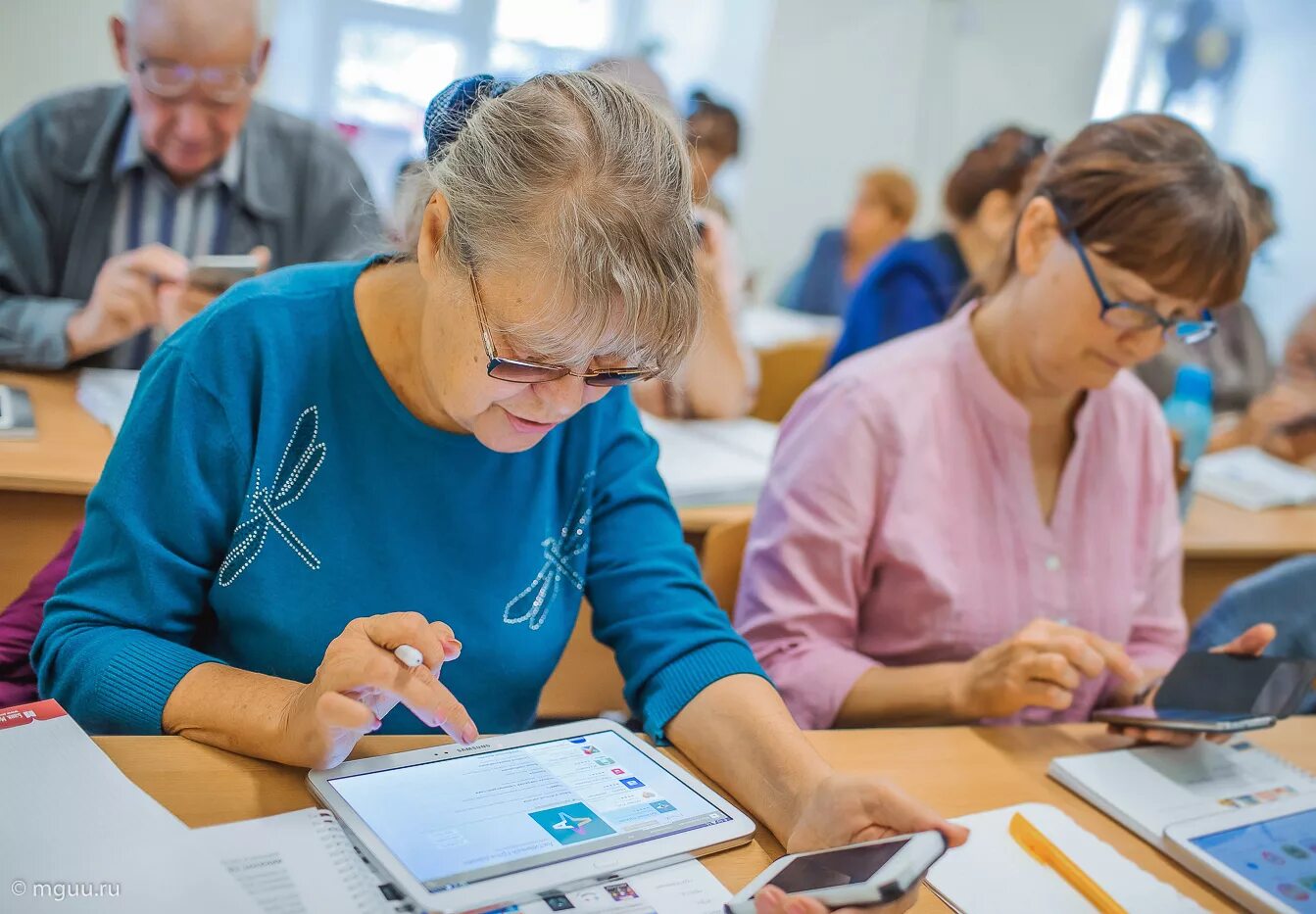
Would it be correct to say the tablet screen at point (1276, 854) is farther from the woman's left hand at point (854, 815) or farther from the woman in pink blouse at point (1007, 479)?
the woman's left hand at point (854, 815)

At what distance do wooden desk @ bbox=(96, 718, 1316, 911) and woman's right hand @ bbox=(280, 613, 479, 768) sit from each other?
0.08 m

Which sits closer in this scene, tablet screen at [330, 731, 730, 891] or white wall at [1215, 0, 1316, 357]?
tablet screen at [330, 731, 730, 891]

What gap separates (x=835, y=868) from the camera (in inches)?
34.5

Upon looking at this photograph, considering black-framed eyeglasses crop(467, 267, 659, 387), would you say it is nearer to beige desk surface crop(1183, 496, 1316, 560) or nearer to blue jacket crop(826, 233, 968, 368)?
beige desk surface crop(1183, 496, 1316, 560)

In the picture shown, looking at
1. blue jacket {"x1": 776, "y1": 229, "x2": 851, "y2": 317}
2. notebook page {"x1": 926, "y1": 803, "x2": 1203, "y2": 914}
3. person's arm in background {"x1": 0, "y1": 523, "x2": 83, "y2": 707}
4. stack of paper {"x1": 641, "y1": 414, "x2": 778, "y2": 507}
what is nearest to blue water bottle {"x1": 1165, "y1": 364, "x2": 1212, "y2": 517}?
stack of paper {"x1": 641, "y1": 414, "x2": 778, "y2": 507}

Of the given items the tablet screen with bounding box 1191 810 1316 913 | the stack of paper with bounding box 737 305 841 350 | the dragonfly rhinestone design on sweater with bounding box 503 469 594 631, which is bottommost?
the stack of paper with bounding box 737 305 841 350

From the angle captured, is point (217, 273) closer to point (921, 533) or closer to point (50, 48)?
point (921, 533)

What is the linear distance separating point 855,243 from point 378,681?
443 cm

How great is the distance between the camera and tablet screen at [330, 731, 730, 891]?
2.84 feet

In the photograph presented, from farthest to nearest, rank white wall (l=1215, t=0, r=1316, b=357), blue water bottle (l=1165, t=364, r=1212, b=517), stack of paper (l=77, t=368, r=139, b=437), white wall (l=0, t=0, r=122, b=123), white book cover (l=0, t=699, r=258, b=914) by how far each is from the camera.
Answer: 1. white wall (l=1215, t=0, r=1316, b=357)
2. white wall (l=0, t=0, r=122, b=123)
3. blue water bottle (l=1165, t=364, r=1212, b=517)
4. stack of paper (l=77, t=368, r=139, b=437)
5. white book cover (l=0, t=699, r=258, b=914)

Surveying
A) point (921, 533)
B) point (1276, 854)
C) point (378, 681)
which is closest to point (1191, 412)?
point (921, 533)

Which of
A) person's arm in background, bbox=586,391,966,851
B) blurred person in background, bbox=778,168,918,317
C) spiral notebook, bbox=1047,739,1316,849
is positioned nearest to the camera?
person's arm in background, bbox=586,391,966,851

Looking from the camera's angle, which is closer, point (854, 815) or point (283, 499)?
point (854, 815)

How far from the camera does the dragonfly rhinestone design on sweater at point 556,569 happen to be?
1.16 metres
